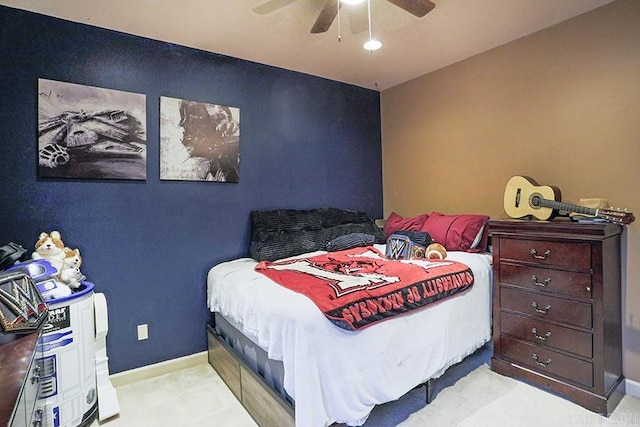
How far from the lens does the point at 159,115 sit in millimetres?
2545

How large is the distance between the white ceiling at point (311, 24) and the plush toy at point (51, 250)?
56.8 inches

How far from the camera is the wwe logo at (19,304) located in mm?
1192

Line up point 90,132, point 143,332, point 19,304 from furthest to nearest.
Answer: point 143,332, point 90,132, point 19,304

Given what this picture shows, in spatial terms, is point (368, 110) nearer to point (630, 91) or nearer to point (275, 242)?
point (275, 242)

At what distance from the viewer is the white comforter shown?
145 cm

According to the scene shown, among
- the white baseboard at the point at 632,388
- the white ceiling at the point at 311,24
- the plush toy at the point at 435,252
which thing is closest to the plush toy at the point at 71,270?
the white ceiling at the point at 311,24

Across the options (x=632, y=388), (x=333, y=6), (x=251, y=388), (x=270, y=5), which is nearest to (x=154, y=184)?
(x=270, y=5)

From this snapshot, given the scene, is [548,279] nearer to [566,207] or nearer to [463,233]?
[566,207]

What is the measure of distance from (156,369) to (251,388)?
1.05m

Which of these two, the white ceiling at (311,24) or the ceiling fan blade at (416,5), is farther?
the white ceiling at (311,24)

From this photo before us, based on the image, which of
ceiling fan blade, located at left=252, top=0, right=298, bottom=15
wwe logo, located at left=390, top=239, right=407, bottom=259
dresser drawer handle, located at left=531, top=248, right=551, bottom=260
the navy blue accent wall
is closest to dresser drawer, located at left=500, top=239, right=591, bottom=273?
dresser drawer handle, located at left=531, top=248, right=551, bottom=260

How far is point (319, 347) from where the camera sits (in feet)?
4.83

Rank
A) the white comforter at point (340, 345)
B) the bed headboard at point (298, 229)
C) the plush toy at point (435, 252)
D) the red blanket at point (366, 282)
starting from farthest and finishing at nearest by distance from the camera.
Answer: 1. the bed headboard at point (298, 229)
2. the plush toy at point (435, 252)
3. the red blanket at point (366, 282)
4. the white comforter at point (340, 345)

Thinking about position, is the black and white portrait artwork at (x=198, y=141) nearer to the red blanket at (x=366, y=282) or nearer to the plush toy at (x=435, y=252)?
the red blanket at (x=366, y=282)
